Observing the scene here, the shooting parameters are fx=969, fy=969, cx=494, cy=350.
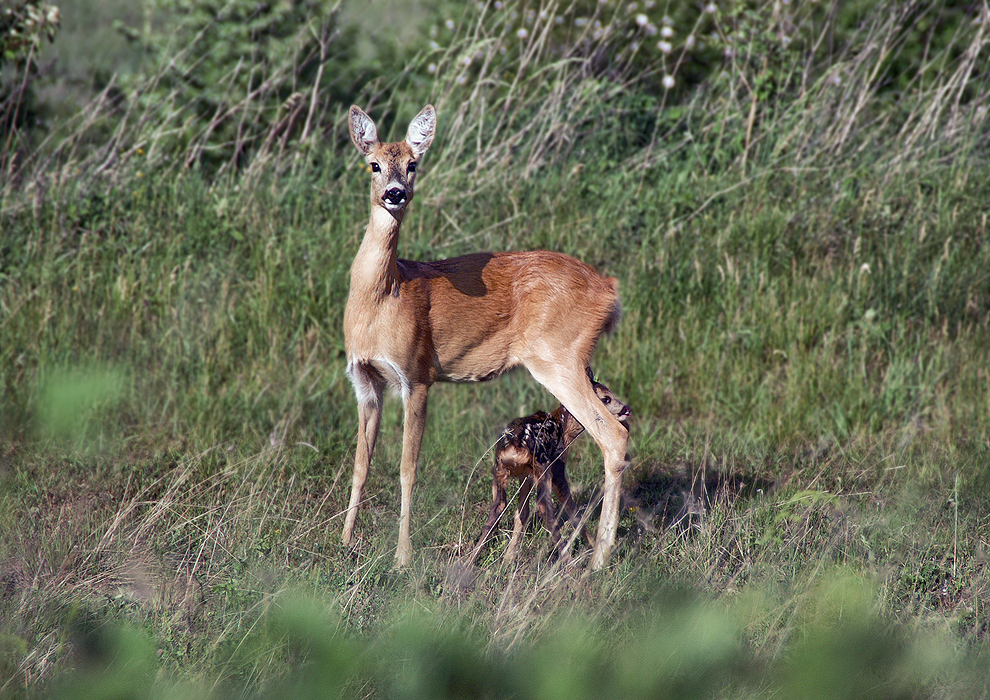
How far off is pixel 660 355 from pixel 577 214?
1274mm

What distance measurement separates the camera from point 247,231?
6434 millimetres

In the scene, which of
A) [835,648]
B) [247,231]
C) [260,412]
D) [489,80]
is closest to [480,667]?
[835,648]

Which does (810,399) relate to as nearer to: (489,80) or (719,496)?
(719,496)

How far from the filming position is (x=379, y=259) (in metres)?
3.91

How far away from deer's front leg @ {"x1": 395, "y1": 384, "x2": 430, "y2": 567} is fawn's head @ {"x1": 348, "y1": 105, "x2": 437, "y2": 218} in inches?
30.3

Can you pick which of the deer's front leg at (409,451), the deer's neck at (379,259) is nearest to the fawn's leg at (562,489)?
the deer's front leg at (409,451)

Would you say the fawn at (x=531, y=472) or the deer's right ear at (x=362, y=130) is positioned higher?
the deer's right ear at (x=362, y=130)

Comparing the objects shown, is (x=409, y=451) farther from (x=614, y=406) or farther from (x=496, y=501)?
(x=614, y=406)

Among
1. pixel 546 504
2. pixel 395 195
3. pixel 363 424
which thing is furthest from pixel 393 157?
pixel 546 504

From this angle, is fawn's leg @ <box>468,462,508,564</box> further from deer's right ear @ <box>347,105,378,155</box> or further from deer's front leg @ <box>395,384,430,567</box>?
deer's right ear @ <box>347,105,378,155</box>

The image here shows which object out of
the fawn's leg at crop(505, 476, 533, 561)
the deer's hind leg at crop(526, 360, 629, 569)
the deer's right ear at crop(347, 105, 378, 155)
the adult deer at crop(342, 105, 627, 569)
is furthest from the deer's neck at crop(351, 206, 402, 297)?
the fawn's leg at crop(505, 476, 533, 561)

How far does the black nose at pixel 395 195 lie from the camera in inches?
145

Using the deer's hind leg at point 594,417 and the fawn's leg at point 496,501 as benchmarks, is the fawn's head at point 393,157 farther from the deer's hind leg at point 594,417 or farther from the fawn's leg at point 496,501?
the fawn's leg at point 496,501

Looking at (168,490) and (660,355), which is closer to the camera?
(168,490)
